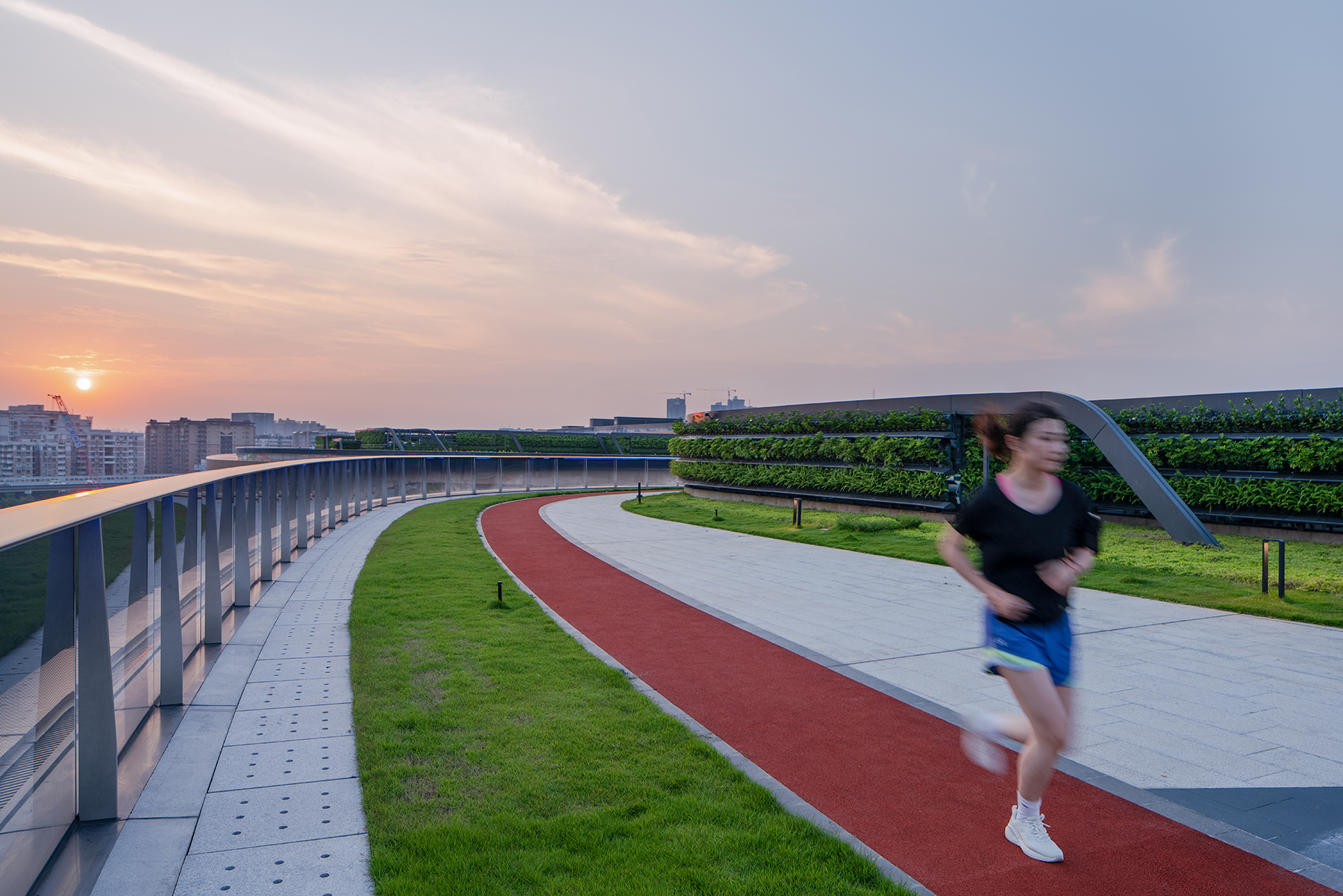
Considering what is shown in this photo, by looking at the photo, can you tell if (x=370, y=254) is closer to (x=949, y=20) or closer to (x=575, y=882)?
(x=949, y=20)

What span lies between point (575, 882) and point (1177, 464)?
1866 centimetres

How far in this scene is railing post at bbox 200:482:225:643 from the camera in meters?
5.99

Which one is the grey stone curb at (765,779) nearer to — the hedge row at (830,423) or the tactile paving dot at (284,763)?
the tactile paving dot at (284,763)

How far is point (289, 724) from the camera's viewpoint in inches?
186

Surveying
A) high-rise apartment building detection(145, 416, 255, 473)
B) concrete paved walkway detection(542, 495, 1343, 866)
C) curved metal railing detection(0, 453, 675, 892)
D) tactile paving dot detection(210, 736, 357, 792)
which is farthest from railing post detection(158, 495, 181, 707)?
high-rise apartment building detection(145, 416, 255, 473)

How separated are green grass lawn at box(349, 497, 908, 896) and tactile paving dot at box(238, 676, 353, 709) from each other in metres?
0.15

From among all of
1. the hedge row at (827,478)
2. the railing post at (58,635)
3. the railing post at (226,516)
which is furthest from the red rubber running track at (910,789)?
the hedge row at (827,478)

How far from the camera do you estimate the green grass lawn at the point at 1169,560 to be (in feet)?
30.1

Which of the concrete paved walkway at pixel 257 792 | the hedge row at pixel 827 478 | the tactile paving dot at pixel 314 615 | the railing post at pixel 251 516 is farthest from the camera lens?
the hedge row at pixel 827 478

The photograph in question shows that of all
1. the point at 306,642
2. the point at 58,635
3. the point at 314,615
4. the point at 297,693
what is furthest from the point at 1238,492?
the point at 58,635

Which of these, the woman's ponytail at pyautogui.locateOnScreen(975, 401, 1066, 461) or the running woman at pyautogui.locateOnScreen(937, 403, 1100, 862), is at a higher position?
the woman's ponytail at pyautogui.locateOnScreen(975, 401, 1066, 461)

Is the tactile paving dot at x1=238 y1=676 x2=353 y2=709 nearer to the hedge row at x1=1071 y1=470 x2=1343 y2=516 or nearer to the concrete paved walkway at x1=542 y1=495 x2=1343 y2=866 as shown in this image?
the concrete paved walkway at x1=542 y1=495 x2=1343 y2=866

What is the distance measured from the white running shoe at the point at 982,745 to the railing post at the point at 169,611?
4712 mm

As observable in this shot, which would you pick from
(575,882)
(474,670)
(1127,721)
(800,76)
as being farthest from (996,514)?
(800,76)
